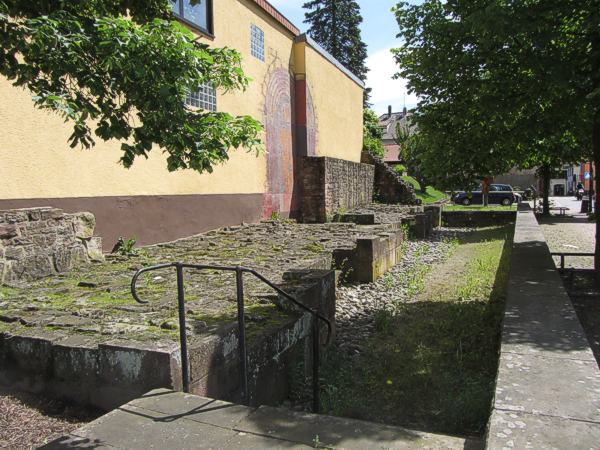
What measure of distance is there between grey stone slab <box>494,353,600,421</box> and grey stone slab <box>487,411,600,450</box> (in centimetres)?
8

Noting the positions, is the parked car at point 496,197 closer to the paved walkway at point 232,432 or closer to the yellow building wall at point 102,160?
the yellow building wall at point 102,160

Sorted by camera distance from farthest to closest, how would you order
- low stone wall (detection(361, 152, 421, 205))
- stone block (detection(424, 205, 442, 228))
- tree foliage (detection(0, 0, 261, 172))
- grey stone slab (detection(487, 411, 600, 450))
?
low stone wall (detection(361, 152, 421, 205)), stone block (detection(424, 205, 442, 228)), tree foliage (detection(0, 0, 261, 172)), grey stone slab (detection(487, 411, 600, 450))

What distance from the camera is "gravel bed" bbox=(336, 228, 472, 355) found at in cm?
620

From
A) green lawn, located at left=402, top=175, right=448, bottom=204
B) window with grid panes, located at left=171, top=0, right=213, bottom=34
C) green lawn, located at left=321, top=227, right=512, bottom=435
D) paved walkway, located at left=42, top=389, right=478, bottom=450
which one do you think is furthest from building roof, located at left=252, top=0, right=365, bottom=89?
green lawn, located at left=402, top=175, right=448, bottom=204

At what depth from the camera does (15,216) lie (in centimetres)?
577

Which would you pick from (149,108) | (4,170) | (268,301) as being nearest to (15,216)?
(4,170)

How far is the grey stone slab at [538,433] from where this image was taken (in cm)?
207

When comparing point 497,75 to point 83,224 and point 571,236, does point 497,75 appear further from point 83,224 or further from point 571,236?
point 571,236

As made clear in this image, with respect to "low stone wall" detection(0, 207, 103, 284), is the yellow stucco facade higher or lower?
higher

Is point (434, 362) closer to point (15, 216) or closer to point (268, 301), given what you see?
point (268, 301)

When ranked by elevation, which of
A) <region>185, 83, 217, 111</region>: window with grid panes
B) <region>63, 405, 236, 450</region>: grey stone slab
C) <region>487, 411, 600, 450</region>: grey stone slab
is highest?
<region>185, 83, 217, 111</region>: window with grid panes

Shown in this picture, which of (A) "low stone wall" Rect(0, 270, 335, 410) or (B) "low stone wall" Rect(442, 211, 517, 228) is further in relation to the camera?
(B) "low stone wall" Rect(442, 211, 517, 228)

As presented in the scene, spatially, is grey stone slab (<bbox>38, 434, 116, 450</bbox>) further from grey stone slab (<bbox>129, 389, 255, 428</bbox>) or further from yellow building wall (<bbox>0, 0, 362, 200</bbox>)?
yellow building wall (<bbox>0, 0, 362, 200</bbox>)

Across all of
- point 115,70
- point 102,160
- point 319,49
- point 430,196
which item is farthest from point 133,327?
point 430,196
